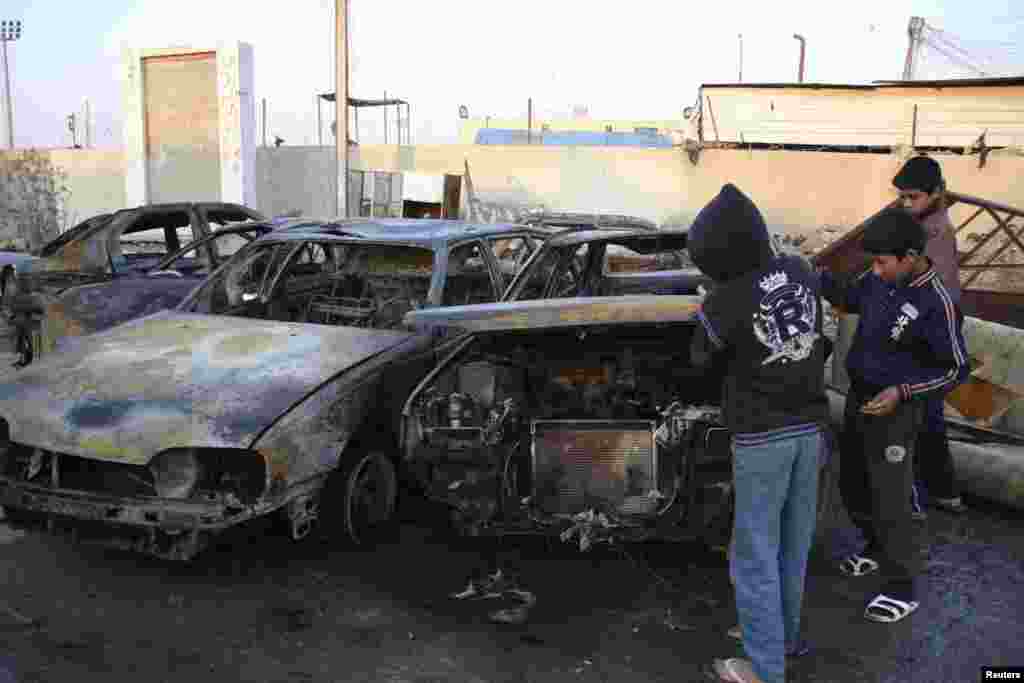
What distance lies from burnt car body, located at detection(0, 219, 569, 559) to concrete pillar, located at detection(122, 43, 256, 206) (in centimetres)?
1055

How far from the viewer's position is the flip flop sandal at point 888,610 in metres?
3.70

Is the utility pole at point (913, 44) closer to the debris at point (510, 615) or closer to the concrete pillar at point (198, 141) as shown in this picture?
the concrete pillar at point (198, 141)

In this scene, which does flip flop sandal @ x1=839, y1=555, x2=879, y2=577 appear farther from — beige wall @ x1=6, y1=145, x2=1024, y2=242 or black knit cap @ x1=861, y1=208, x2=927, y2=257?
beige wall @ x1=6, y1=145, x2=1024, y2=242

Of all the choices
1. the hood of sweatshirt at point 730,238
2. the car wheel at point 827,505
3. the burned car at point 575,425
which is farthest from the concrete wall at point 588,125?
the hood of sweatshirt at point 730,238

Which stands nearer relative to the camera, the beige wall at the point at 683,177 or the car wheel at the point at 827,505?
the car wheel at the point at 827,505

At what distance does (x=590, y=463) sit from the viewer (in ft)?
13.6

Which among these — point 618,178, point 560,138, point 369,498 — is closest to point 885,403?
point 369,498

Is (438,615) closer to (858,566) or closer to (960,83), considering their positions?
(858,566)

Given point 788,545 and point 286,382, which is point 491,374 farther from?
point 788,545

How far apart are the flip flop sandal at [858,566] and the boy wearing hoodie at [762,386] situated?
1.31 m

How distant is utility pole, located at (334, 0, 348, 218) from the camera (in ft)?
49.2

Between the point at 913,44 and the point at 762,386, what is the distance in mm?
36900

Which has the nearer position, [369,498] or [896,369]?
[896,369]

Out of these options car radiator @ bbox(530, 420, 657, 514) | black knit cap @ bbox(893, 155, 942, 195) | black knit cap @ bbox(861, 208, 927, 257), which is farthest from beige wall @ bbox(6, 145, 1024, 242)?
car radiator @ bbox(530, 420, 657, 514)
